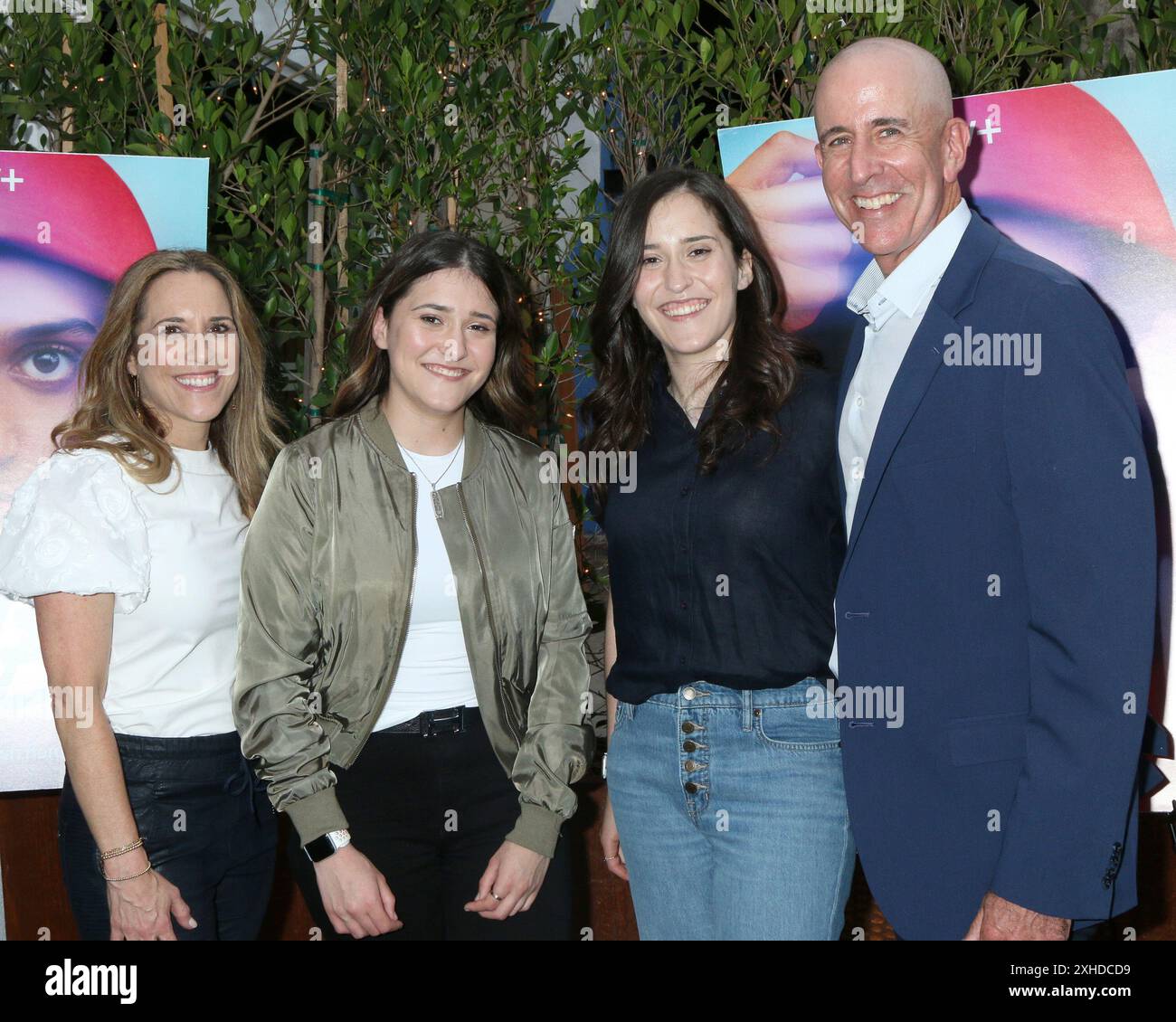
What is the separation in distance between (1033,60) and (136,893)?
3.22m

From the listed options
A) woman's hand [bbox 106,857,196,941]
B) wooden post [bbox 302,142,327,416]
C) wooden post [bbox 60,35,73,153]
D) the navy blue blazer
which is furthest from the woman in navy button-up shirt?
wooden post [bbox 60,35,73,153]

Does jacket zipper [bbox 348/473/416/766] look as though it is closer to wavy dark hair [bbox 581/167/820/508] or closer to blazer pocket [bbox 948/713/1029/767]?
wavy dark hair [bbox 581/167/820/508]

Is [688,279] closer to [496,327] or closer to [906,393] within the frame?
[496,327]

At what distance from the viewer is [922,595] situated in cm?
201

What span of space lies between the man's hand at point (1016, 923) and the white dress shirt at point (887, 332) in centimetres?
51

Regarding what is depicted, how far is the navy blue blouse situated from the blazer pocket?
0.30 m

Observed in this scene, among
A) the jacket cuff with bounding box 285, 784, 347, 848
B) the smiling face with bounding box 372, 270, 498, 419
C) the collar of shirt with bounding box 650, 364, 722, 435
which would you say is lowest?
the jacket cuff with bounding box 285, 784, 347, 848

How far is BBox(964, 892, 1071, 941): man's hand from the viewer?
1817 mm

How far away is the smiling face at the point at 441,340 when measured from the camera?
2391mm

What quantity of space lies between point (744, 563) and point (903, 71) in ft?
3.26

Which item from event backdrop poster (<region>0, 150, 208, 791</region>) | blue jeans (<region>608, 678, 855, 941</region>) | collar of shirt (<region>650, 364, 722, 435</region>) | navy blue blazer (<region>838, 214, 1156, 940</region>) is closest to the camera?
navy blue blazer (<region>838, 214, 1156, 940</region>)

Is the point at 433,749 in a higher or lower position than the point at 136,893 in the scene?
higher
